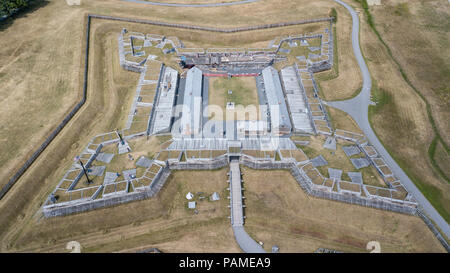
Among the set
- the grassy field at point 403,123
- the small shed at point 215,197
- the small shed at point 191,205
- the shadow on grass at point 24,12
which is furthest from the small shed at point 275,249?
the shadow on grass at point 24,12

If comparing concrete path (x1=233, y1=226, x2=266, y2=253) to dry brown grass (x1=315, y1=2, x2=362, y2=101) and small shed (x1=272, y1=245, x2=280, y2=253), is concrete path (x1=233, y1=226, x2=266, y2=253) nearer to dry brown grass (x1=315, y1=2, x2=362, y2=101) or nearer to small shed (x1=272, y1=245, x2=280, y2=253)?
small shed (x1=272, y1=245, x2=280, y2=253)

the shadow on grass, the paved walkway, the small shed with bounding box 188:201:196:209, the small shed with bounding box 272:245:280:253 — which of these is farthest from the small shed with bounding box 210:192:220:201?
the shadow on grass

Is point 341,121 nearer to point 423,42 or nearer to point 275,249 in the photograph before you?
point 275,249

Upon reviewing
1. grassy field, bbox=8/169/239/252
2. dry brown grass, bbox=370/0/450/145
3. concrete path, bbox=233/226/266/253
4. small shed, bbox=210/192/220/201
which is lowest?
concrete path, bbox=233/226/266/253

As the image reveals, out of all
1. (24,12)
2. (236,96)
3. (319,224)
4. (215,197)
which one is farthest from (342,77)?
(24,12)

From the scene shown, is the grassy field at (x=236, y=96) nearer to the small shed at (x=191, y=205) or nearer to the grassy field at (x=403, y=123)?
the small shed at (x=191, y=205)
